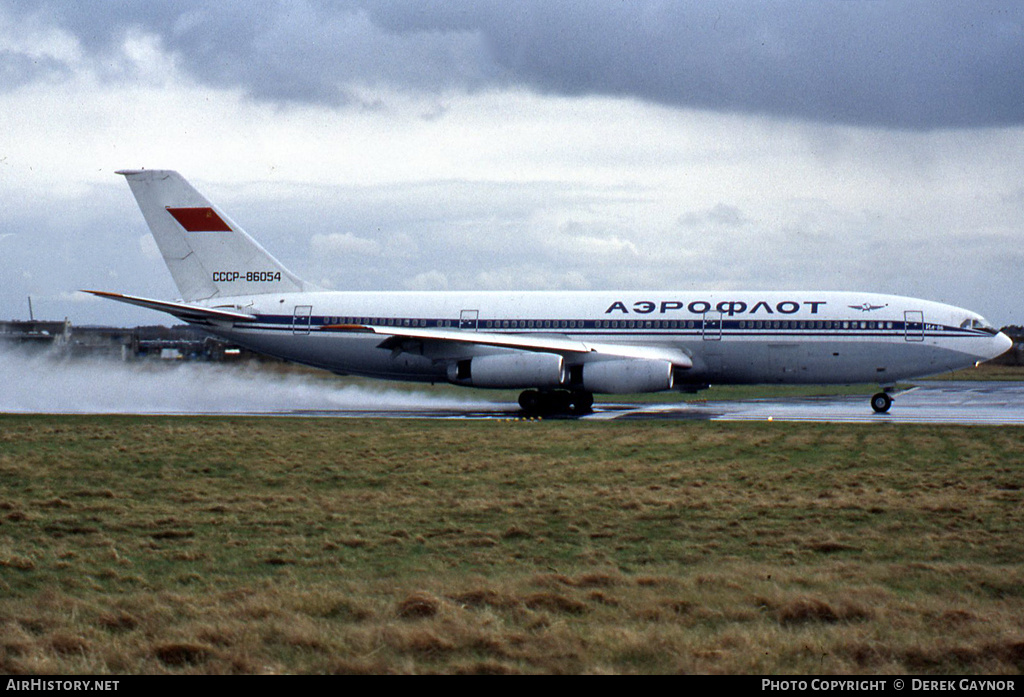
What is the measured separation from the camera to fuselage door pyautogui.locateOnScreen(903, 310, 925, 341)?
33812mm

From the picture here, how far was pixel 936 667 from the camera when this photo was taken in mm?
7301

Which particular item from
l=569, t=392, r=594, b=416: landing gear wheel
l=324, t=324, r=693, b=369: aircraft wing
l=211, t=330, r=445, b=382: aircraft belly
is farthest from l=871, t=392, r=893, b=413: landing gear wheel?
l=211, t=330, r=445, b=382: aircraft belly

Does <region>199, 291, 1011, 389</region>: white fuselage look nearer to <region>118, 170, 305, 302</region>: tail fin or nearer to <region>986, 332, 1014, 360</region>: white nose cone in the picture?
<region>986, 332, 1014, 360</region>: white nose cone

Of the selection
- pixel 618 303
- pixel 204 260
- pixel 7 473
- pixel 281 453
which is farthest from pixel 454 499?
pixel 204 260

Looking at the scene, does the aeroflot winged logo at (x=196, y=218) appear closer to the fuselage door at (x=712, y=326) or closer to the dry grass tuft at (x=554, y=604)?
the fuselage door at (x=712, y=326)

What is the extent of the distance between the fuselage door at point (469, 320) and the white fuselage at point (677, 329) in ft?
0.12

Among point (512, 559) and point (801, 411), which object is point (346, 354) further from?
point (512, 559)

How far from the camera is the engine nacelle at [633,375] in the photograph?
1275 inches

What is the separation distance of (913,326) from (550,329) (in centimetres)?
1264

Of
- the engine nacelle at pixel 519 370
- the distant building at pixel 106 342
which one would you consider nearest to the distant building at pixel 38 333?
the distant building at pixel 106 342

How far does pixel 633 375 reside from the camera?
32.5 meters
